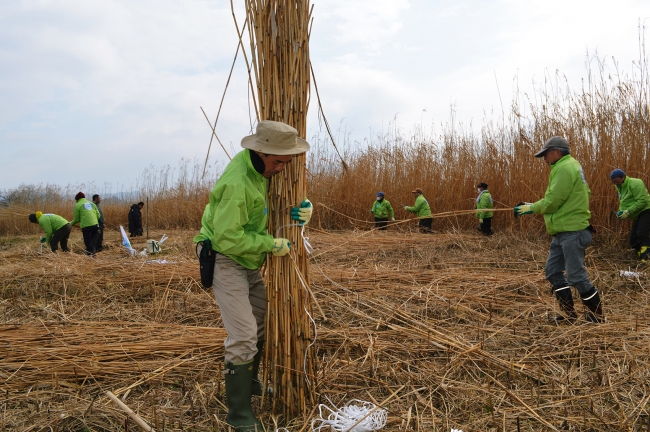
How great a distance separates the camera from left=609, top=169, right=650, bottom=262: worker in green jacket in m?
5.81

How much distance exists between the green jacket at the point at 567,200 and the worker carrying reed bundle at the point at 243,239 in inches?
93.5

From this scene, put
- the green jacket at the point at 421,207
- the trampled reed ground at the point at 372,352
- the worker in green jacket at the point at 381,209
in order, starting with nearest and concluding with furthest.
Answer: the trampled reed ground at the point at 372,352
the green jacket at the point at 421,207
the worker in green jacket at the point at 381,209

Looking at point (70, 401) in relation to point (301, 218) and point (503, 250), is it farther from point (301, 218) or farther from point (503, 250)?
point (503, 250)

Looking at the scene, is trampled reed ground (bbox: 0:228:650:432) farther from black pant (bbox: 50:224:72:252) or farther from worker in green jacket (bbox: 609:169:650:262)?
black pant (bbox: 50:224:72:252)

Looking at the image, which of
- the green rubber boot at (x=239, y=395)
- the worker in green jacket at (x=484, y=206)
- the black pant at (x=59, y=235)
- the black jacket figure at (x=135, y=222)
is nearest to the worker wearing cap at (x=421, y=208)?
the worker in green jacket at (x=484, y=206)

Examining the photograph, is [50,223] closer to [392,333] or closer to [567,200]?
[392,333]

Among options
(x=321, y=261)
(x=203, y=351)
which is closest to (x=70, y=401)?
(x=203, y=351)

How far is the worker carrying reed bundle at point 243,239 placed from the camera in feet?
6.51

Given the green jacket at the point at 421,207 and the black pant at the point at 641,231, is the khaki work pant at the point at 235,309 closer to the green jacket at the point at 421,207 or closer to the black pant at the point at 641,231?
the black pant at the point at 641,231

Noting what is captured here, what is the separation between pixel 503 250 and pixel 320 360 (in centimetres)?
472

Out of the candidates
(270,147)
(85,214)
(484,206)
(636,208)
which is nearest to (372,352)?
(270,147)

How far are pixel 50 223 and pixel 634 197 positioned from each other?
9139mm

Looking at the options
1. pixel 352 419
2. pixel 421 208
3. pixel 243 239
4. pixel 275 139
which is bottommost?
pixel 352 419

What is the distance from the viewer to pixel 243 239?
198cm
